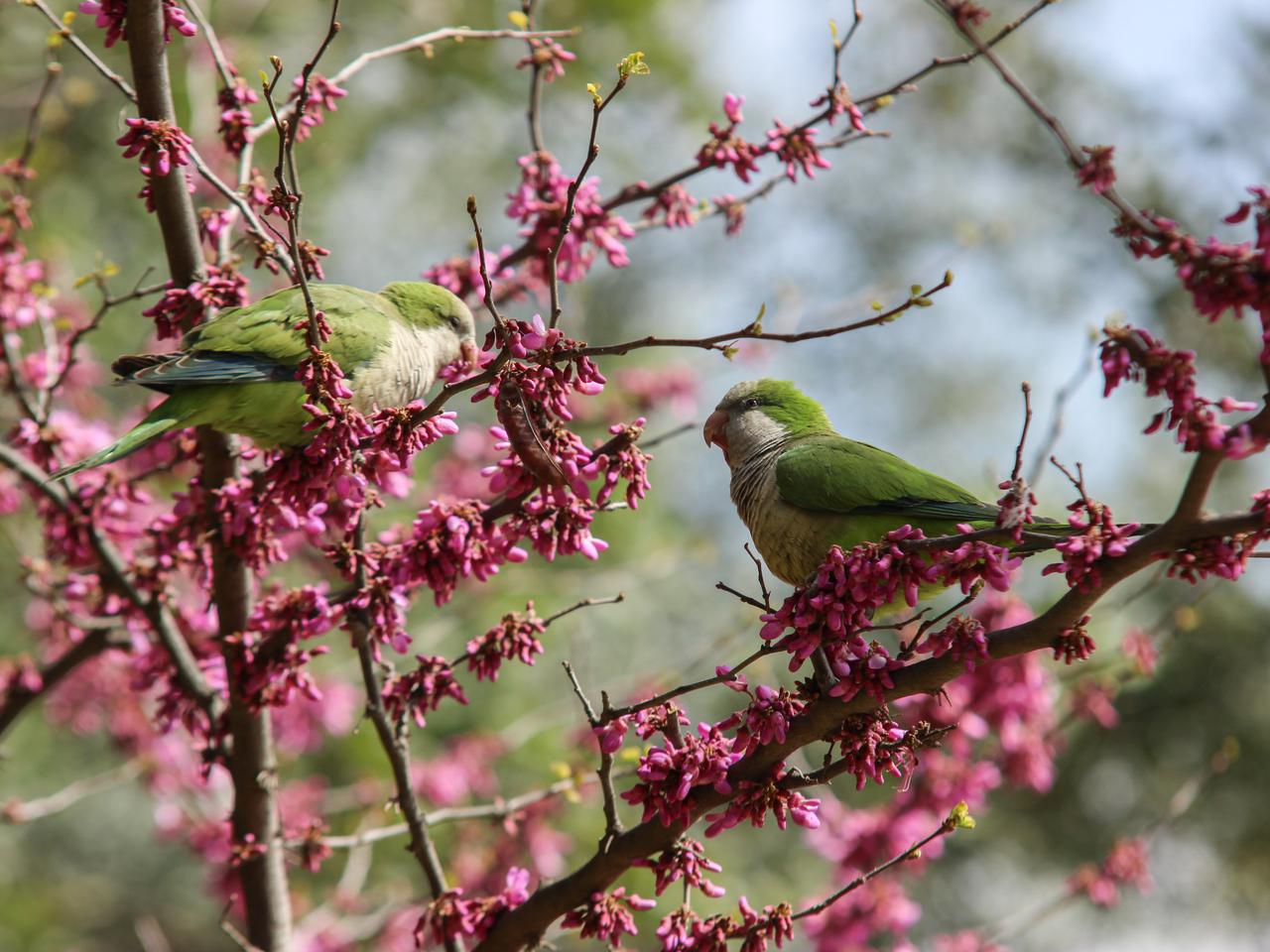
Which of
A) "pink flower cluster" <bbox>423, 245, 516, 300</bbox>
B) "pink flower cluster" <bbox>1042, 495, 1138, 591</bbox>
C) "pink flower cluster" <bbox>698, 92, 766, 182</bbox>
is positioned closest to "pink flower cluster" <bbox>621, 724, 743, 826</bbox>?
"pink flower cluster" <bbox>1042, 495, 1138, 591</bbox>

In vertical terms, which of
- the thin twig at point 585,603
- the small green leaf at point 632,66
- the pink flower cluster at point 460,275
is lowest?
the thin twig at point 585,603

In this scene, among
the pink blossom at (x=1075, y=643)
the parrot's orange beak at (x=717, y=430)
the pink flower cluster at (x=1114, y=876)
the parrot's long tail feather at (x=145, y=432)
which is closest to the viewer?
the pink blossom at (x=1075, y=643)

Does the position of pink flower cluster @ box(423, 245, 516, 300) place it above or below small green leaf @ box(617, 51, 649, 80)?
above

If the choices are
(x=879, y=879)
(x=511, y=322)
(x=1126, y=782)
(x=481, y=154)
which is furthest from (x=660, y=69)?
(x=511, y=322)

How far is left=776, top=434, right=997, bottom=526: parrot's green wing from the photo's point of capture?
2.82 m

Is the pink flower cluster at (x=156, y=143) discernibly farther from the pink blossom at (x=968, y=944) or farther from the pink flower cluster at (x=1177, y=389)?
the pink blossom at (x=968, y=944)

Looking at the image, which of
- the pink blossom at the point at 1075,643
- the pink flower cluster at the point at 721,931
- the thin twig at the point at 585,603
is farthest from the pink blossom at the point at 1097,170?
the pink flower cluster at the point at 721,931

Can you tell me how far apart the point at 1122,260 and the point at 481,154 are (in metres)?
5.49

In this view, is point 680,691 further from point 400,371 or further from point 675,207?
point 675,207

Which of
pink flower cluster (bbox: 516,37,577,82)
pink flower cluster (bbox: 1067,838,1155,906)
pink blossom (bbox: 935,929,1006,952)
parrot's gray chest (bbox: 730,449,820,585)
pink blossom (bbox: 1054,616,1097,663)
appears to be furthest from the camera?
pink flower cluster (bbox: 1067,838,1155,906)

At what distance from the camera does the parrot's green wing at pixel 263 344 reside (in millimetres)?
2756

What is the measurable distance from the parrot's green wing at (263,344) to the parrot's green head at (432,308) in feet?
0.88

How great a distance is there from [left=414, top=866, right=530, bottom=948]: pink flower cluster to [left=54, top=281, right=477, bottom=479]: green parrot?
111cm

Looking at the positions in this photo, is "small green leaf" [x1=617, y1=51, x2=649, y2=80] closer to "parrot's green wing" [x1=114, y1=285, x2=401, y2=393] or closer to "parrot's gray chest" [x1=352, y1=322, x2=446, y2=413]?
"parrot's green wing" [x1=114, y1=285, x2=401, y2=393]
